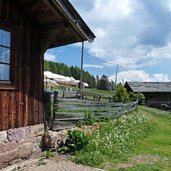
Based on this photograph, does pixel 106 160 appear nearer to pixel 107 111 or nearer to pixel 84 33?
pixel 84 33

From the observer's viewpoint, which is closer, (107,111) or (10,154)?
(10,154)

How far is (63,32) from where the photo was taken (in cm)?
893

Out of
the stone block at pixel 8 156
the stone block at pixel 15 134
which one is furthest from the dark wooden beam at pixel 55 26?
the stone block at pixel 8 156

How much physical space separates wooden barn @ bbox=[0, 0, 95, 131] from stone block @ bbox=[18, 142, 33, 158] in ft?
1.80

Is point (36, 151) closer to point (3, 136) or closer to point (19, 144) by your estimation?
point (19, 144)

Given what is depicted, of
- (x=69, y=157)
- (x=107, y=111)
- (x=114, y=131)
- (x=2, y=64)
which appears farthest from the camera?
(x=107, y=111)

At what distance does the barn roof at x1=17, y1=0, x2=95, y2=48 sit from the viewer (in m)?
A: 7.80

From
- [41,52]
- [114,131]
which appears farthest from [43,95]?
[114,131]

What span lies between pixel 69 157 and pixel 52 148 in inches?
25.0

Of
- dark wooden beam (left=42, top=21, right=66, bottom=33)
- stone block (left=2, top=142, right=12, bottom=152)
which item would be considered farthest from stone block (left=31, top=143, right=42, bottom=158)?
dark wooden beam (left=42, top=21, right=66, bottom=33)

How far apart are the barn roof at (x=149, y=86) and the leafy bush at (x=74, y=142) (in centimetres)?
3550

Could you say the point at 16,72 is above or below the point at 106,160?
above

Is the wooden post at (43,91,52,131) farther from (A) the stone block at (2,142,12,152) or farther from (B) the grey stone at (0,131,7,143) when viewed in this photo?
(B) the grey stone at (0,131,7,143)

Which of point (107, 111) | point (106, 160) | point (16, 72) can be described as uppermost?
point (16, 72)
